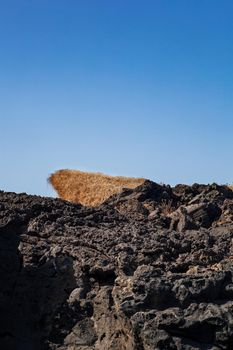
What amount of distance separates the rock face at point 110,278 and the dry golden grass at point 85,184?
43.1 ft

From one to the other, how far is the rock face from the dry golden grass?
13131 millimetres

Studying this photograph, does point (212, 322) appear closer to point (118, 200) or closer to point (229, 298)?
point (229, 298)

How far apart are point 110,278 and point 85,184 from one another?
17.6 m

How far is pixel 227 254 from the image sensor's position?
9.03 m

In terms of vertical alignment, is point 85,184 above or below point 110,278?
above

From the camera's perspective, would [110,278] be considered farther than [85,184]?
No

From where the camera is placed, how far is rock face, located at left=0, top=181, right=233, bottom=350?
6.59m

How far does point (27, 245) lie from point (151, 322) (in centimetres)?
291

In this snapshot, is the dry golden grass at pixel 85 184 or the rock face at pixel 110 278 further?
the dry golden grass at pixel 85 184

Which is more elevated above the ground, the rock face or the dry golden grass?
the dry golden grass

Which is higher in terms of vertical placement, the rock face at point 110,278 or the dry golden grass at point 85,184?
the dry golden grass at point 85,184

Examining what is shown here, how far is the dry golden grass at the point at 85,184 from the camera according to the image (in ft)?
80.8

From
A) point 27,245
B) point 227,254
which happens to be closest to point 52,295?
point 27,245

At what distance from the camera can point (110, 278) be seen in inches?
321
